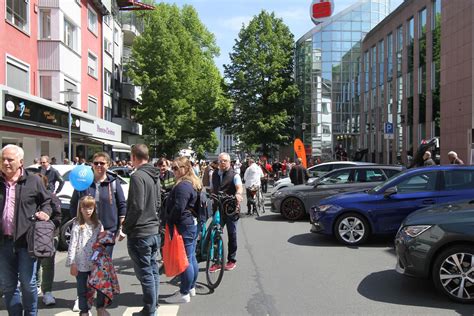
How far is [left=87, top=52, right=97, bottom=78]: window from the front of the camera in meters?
28.8

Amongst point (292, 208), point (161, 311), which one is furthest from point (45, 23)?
point (161, 311)

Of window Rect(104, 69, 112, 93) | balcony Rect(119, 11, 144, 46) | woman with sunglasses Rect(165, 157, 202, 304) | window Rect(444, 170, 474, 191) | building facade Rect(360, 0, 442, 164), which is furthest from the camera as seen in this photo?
balcony Rect(119, 11, 144, 46)

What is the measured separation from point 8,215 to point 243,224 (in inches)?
353

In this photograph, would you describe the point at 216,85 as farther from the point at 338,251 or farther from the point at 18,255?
the point at 18,255

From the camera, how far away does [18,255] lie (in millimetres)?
4289

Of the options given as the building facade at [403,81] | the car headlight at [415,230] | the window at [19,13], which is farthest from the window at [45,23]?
the car headlight at [415,230]

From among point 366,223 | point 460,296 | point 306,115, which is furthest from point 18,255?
point 306,115

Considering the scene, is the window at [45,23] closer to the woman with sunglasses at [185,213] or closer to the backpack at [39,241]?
the woman with sunglasses at [185,213]

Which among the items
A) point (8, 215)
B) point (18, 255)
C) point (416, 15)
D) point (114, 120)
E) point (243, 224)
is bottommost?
point (243, 224)

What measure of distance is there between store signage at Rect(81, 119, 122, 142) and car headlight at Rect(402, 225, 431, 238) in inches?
789

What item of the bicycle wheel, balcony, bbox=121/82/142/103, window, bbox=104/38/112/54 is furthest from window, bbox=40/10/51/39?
the bicycle wheel

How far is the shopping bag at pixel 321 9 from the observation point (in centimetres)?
4849

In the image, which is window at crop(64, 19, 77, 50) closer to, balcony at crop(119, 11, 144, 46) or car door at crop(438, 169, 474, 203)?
balcony at crop(119, 11, 144, 46)

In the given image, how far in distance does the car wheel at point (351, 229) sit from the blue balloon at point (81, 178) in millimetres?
5449
